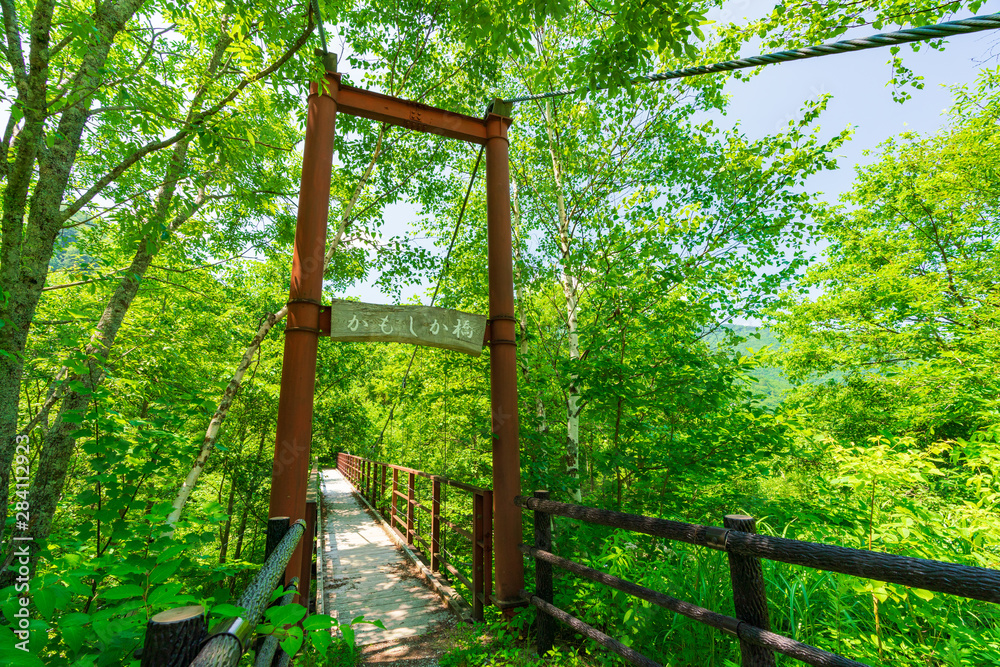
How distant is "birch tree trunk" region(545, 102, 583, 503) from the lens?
4109 millimetres

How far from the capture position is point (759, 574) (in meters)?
1.41

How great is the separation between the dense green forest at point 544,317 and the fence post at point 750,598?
33 cm

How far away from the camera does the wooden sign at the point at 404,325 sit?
9.85 feet

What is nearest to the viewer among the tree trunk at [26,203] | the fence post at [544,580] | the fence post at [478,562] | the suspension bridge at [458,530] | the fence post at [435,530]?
the suspension bridge at [458,530]

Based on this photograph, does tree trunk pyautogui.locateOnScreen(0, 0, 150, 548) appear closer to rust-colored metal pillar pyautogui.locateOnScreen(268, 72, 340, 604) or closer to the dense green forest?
the dense green forest

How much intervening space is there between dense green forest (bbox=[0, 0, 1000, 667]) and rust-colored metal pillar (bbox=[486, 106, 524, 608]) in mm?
342

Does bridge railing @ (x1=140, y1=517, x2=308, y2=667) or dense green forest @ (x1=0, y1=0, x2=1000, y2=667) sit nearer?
bridge railing @ (x1=140, y1=517, x2=308, y2=667)

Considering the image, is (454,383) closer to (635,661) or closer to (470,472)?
(470,472)

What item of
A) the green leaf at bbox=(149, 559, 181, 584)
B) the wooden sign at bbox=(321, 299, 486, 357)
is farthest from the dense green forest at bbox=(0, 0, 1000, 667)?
the wooden sign at bbox=(321, 299, 486, 357)

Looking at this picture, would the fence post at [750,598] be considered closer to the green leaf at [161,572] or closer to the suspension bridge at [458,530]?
the suspension bridge at [458,530]

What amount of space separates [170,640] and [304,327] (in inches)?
98.2

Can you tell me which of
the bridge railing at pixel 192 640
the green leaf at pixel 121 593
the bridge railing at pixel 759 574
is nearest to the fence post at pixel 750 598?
the bridge railing at pixel 759 574

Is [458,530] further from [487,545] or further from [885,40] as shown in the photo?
[885,40]

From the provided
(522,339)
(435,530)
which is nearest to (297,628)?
(435,530)
